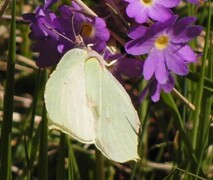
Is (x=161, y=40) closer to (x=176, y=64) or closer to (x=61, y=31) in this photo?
(x=176, y=64)

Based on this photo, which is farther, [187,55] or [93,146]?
[93,146]

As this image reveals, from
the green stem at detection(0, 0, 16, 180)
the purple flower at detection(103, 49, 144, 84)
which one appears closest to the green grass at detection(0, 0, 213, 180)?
the green stem at detection(0, 0, 16, 180)

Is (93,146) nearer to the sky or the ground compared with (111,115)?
nearer to the ground

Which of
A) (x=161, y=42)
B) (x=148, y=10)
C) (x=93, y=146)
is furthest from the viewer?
(x=93, y=146)

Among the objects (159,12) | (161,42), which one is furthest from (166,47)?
(159,12)

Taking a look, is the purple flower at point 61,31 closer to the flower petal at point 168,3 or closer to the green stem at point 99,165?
the flower petal at point 168,3

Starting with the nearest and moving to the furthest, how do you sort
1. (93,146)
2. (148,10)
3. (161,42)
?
(148,10), (161,42), (93,146)

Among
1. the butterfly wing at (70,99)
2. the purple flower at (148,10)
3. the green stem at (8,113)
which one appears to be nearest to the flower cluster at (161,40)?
the purple flower at (148,10)

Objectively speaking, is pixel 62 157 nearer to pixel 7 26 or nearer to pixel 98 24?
pixel 98 24
